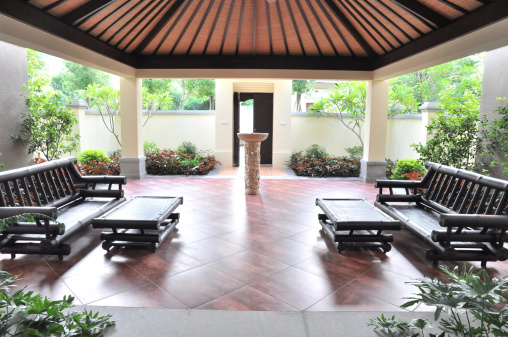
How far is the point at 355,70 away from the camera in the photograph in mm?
9281

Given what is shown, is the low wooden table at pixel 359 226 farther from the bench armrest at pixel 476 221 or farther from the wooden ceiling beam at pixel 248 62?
the wooden ceiling beam at pixel 248 62

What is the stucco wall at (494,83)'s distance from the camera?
5.93 metres

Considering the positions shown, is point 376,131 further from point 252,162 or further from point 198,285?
point 198,285

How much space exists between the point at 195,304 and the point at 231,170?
8741 millimetres

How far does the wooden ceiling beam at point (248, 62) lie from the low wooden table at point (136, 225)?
210 inches

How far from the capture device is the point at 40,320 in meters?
2.39

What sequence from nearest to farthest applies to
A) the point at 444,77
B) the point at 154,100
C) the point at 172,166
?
the point at 172,166, the point at 154,100, the point at 444,77

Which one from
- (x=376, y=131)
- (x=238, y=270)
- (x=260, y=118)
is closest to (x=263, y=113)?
(x=260, y=118)

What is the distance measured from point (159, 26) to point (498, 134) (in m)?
6.98

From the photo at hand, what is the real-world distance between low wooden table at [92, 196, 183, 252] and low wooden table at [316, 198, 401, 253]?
2159 millimetres

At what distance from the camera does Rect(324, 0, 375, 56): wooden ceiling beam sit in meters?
7.34

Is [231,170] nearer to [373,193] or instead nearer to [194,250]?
[373,193]

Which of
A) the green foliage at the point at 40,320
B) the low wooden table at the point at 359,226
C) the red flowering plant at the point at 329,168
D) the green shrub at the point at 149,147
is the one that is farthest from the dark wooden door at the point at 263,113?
the green foliage at the point at 40,320

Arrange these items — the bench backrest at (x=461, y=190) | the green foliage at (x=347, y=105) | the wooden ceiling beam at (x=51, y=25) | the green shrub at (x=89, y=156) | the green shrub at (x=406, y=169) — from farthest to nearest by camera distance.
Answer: the green foliage at (x=347, y=105) → the green shrub at (x=89, y=156) → the green shrub at (x=406, y=169) → the wooden ceiling beam at (x=51, y=25) → the bench backrest at (x=461, y=190)
